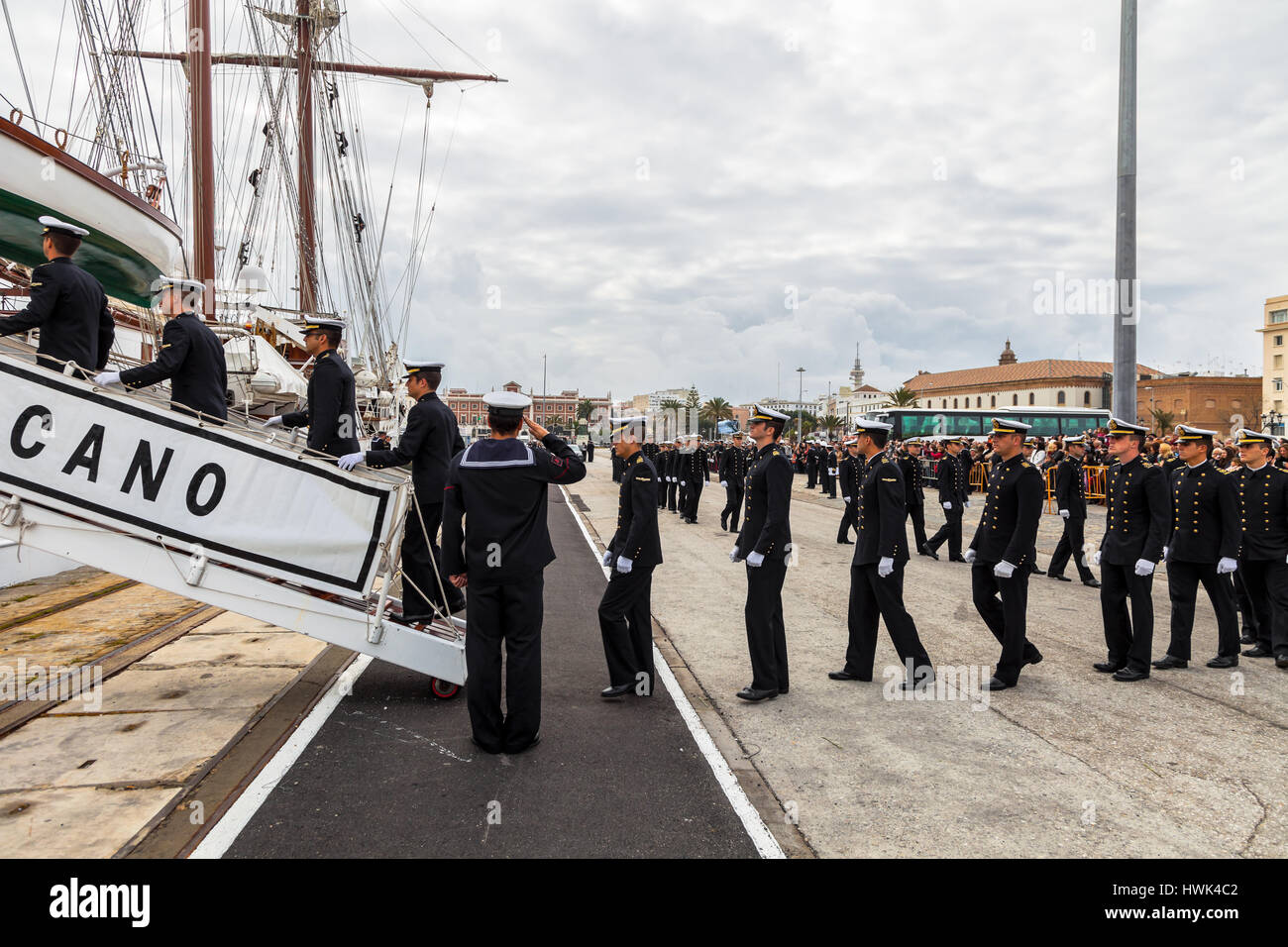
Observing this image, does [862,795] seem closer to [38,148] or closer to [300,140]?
[38,148]

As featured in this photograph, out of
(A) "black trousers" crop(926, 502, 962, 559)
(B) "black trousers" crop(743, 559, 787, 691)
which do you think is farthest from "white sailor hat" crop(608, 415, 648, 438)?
(A) "black trousers" crop(926, 502, 962, 559)

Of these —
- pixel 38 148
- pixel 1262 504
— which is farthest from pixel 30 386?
pixel 1262 504

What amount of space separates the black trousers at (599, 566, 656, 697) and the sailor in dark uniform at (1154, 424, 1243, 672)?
4.50 m

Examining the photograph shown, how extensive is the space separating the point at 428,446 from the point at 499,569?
1.82 metres

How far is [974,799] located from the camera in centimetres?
406

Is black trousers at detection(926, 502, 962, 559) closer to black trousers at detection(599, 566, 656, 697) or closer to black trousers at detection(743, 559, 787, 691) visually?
black trousers at detection(743, 559, 787, 691)

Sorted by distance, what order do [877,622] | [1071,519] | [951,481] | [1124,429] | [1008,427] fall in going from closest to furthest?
[877,622]
[1008,427]
[1124,429]
[1071,519]
[951,481]

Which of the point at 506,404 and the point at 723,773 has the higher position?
the point at 506,404

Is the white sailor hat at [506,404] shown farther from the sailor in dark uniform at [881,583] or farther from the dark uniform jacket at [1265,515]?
the dark uniform jacket at [1265,515]

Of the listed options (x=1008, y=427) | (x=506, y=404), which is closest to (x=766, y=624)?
(x=506, y=404)

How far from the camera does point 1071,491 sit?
11.3 meters

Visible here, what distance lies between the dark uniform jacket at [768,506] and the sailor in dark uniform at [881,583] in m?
0.72

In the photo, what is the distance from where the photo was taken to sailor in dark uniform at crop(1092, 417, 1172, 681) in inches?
250

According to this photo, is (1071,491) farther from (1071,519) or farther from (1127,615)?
(1127,615)
